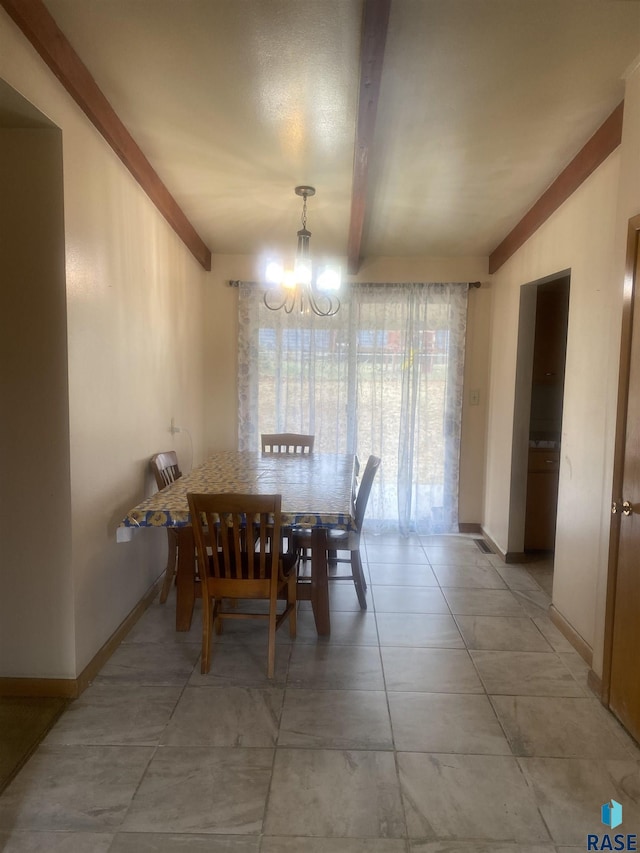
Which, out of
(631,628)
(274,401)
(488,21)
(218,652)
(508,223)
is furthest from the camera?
(274,401)

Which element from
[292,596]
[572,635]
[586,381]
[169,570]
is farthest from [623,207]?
[169,570]

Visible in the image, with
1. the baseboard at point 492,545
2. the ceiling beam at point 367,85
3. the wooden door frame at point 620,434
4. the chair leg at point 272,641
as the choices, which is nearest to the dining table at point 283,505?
the chair leg at point 272,641

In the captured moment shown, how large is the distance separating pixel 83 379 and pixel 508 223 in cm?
311

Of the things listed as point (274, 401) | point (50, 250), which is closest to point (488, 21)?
point (50, 250)

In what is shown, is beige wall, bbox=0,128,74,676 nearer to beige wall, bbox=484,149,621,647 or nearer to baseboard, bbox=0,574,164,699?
baseboard, bbox=0,574,164,699

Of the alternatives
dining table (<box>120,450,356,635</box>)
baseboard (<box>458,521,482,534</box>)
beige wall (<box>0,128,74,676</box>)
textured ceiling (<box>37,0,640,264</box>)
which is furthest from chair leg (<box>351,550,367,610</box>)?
textured ceiling (<box>37,0,640,264</box>)

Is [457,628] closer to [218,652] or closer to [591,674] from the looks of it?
[591,674]

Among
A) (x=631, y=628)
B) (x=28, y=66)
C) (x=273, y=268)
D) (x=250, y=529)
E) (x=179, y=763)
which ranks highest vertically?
(x=28, y=66)

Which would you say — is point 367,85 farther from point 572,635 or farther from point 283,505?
point 572,635

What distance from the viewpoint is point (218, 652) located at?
2.50 m

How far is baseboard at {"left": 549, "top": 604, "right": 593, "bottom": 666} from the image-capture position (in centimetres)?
241

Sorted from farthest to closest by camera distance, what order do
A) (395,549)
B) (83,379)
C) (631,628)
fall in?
(395,549)
(83,379)
(631,628)

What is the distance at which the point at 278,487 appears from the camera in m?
2.79

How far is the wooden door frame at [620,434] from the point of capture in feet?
6.49
